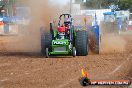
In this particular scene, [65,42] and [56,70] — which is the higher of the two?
[65,42]

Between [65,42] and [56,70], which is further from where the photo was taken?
[65,42]

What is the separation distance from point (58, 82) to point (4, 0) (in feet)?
173

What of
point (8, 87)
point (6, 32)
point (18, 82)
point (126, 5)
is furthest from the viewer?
point (126, 5)

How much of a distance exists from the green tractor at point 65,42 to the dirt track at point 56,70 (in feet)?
4.04

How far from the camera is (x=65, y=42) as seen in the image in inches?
679

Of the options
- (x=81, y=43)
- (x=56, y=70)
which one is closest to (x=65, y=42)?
(x=81, y=43)

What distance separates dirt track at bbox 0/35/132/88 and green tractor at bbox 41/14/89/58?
4.04 ft

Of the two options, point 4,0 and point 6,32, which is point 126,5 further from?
point 6,32

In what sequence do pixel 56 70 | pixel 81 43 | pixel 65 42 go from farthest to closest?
pixel 81 43, pixel 65 42, pixel 56 70

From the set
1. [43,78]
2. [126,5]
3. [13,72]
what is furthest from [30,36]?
[126,5]

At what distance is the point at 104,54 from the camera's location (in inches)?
715

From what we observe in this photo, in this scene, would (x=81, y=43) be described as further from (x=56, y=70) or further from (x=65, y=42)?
(x=56, y=70)

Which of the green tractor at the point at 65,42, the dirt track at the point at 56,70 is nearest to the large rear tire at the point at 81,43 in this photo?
the green tractor at the point at 65,42

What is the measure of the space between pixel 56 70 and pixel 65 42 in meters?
4.34
